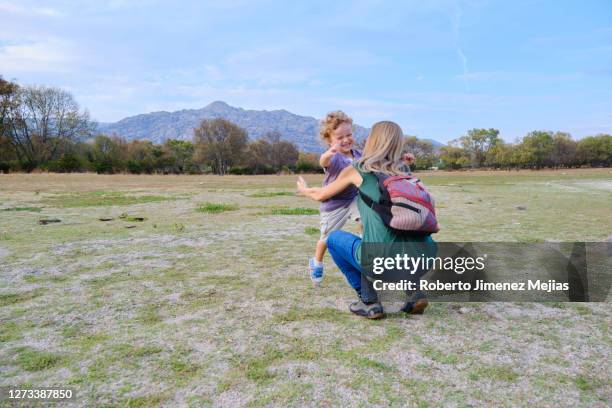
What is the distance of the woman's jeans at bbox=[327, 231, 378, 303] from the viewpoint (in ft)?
11.9

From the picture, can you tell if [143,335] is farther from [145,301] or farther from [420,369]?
[420,369]

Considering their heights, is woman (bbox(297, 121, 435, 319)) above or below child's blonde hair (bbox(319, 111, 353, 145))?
below

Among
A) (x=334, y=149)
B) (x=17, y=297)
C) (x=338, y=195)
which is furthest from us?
(x=338, y=195)

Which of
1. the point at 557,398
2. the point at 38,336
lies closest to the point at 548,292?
the point at 557,398

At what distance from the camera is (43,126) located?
60.4 metres

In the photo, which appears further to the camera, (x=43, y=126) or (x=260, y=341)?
(x=43, y=126)

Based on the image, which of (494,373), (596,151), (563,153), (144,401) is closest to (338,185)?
(494,373)

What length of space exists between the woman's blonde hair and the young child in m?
1.13

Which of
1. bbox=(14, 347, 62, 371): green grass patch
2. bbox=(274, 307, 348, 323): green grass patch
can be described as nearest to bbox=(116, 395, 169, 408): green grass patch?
bbox=(14, 347, 62, 371): green grass patch

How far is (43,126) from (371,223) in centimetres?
7125

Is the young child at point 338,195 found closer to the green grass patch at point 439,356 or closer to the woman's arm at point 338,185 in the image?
the woman's arm at point 338,185

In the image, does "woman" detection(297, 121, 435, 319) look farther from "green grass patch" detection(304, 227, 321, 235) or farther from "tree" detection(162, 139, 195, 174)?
"tree" detection(162, 139, 195, 174)

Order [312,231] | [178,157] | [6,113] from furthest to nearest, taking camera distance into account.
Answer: [178,157]
[6,113]
[312,231]

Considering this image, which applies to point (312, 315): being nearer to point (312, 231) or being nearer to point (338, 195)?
point (338, 195)
